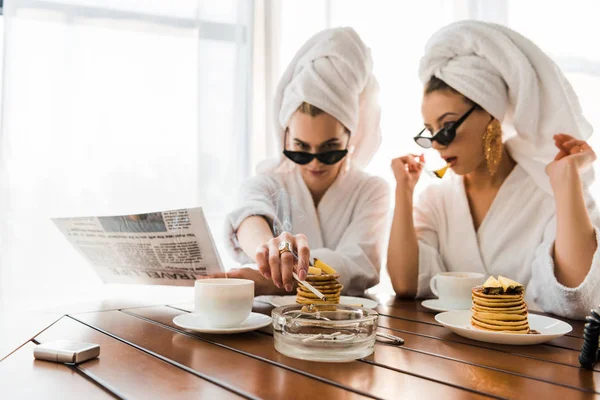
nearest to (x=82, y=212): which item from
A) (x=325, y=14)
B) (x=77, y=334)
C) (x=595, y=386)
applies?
(x=77, y=334)

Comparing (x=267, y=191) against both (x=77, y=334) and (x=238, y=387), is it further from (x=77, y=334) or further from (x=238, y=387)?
(x=238, y=387)

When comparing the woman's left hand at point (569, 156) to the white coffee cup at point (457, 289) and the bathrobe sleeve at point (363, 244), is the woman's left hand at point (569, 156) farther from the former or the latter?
the bathrobe sleeve at point (363, 244)

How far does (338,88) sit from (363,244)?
0.53 m

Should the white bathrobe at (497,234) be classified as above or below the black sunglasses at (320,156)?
below

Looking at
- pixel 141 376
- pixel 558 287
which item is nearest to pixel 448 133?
pixel 558 287

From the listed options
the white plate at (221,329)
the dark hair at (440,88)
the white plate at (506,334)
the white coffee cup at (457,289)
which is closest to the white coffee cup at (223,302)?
the white plate at (221,329)

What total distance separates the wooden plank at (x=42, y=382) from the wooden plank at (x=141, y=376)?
0.02 metres

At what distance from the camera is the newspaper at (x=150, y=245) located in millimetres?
1194

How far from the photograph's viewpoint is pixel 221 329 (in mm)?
923

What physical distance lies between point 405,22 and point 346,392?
279cm

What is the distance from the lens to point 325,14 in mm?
2820

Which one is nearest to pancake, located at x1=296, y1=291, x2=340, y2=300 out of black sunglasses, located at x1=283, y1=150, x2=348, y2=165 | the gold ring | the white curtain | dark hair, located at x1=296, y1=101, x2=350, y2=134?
the gold ring

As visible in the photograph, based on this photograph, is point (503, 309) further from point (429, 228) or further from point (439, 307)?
point (429, 228)

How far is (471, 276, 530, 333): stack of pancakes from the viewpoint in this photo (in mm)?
917
